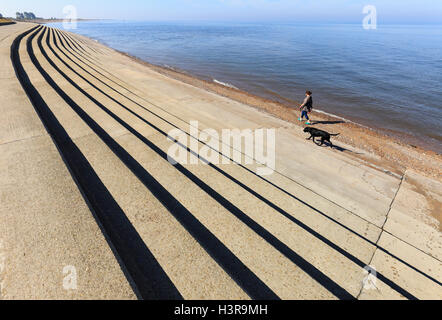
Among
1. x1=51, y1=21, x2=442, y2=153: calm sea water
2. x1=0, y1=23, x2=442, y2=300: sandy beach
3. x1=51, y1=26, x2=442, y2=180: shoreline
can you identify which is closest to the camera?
x1=0, y1=23, x2=442, y2=300: sandy beach

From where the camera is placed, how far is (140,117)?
1012 cm

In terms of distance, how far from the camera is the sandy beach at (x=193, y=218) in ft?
11.3

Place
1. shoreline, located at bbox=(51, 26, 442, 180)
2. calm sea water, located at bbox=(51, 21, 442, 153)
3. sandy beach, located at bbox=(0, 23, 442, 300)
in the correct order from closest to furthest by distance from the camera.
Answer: sandy beach, located at bbox=(0, 23, 442, 300) → shoreline, located at bbox=(51, 26, 442, 180) → calm sea water, located at bbox=(51, 21, 442, 153)

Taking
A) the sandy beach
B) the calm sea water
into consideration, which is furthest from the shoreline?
the calm sea water

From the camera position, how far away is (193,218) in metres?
4.90

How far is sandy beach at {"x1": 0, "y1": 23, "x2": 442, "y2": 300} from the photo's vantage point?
3453 mm

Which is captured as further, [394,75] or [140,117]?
[394,75]

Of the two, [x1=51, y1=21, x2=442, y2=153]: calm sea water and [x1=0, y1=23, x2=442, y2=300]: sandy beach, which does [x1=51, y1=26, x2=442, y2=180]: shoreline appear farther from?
[x1=51, y1=21, x2=442, y2=153]: calm sea water

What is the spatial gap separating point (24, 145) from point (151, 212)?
4.49 meters

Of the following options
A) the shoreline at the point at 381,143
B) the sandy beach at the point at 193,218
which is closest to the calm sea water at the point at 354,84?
the shoreline at the point at 381,143

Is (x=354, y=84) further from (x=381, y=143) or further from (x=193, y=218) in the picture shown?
(x=193, y=218)

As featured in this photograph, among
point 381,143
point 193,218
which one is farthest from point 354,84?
point 193,218

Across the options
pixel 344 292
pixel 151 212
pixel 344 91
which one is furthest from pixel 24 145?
pixel 344 91

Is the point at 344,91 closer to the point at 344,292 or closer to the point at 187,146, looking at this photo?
the point at 187,146
